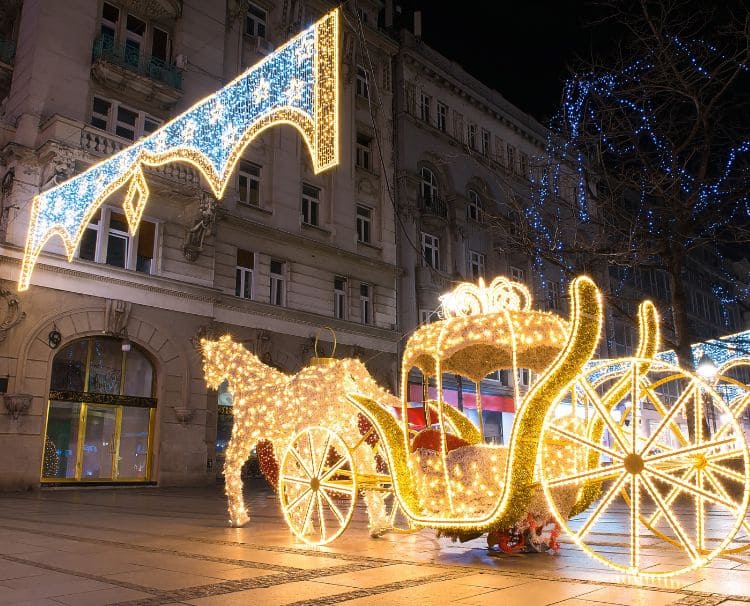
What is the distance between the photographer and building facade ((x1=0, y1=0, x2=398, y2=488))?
16531mm

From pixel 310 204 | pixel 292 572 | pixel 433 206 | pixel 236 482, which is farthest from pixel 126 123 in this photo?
pixel 292 572

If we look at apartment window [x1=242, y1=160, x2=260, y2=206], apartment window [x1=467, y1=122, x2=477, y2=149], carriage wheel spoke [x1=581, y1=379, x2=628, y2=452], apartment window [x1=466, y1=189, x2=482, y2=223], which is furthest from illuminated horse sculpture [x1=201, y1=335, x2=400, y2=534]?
apartment window [x1=467, y1=122, x2=477, y2=149]

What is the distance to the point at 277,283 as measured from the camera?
22.1 meters

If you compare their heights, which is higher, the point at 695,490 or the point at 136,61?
the point at 136,61

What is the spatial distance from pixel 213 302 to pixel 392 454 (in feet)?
45.2

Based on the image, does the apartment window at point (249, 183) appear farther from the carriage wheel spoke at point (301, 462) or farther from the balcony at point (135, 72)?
the carriage wheel spoke at point (301, 462)

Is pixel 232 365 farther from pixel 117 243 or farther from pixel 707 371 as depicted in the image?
pixel 117 243

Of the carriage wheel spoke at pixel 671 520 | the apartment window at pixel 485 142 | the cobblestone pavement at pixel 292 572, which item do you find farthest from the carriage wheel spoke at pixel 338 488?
the apartment window at pixel 485 142

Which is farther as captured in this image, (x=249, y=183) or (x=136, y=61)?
(x=249, y=183)

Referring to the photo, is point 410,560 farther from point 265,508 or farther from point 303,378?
point 265,508

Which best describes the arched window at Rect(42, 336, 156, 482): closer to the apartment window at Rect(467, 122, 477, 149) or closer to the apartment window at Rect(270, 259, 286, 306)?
the apartment window at Rect(270, 259, 286, 306)

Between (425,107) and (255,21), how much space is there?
28.5 ft

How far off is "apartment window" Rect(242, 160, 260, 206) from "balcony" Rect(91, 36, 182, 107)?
3.08 metres

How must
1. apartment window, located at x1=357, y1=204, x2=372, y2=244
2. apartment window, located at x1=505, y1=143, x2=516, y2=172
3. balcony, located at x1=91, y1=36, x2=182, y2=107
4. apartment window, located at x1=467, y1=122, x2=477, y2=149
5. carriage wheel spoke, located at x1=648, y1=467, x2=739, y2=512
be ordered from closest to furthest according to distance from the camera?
carriage wheel spoke, located at x1=648, y1=467, x2=739, y2=512, balcony, located at x1=91, y1=36, x2=182, y2=107, apartment window, located at x1=357, y1=204, x2=372, y2=244, apartment window, located at x1=467, y1=122, x2=477, y2=149, apartment window, located at x1=505, y1=143, x2=516, y2=172
